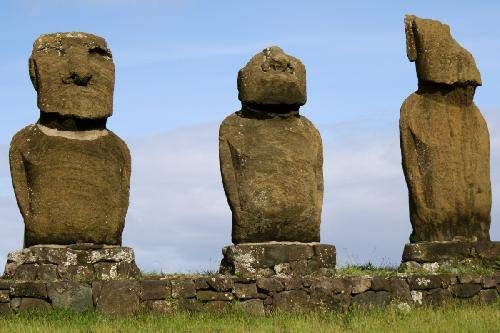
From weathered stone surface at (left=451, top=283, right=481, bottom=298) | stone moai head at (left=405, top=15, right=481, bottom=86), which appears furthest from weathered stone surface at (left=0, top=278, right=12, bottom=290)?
stone moai head at (left=405, top=15, right=481, bottom=86)

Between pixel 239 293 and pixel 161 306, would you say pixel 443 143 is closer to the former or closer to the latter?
pixel 239 293

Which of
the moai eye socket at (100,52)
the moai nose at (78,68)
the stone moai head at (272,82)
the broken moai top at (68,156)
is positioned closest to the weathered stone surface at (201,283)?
the broken moai top at (68,156)

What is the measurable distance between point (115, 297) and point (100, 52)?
3372 mm

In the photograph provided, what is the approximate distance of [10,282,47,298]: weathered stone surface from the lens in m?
14.4

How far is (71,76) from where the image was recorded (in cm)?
1533

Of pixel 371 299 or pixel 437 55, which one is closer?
pixel 371 299

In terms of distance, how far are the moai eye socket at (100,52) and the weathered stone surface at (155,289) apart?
124 inches

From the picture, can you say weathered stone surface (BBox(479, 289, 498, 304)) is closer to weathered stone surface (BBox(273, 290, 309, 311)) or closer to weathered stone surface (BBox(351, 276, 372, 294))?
weathered stone surface (BBox(351, 276, 372, 294))

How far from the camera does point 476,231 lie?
17.4 m

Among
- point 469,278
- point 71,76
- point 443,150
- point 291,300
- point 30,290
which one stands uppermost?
point 71,76

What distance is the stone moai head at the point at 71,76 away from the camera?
15297 mm

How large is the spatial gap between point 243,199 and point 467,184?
360 centimetres

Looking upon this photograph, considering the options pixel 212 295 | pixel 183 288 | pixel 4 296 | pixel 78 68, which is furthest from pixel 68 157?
pixel 212 295

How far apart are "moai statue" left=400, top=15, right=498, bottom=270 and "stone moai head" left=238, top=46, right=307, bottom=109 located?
1999 mm
